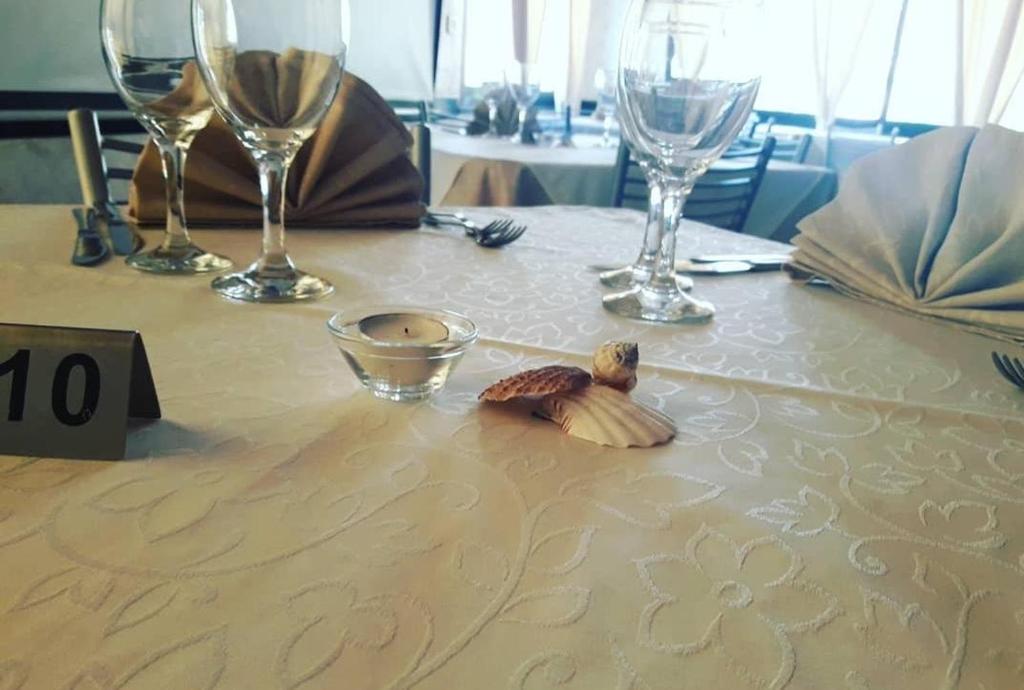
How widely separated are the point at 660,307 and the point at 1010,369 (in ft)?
0.80

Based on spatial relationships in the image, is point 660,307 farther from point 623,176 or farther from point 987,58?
point 987,58

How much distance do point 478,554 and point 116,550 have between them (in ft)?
0.40

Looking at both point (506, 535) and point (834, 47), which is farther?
point (834, 47)

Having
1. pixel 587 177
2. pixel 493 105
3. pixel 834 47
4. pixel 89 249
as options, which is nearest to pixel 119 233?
pixel 89 249

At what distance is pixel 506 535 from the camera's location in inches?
11.5

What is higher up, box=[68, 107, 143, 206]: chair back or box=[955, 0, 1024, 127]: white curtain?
box=[955, 0, 1024, 127]: white curtain

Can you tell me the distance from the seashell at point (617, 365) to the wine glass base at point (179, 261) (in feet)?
1.27

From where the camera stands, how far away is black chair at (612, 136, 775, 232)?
1.89m

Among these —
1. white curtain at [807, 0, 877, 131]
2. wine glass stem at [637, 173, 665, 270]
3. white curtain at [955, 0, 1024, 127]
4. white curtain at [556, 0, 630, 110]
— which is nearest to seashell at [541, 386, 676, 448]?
wine glass stem at [637, 173, 665, 270]

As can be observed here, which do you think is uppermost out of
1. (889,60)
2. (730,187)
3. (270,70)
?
(889,60)

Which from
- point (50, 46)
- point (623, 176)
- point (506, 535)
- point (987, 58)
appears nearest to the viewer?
point (506, 535)

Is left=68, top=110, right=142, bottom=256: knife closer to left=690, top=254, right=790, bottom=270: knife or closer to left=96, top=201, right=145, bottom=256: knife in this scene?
left=96, top=201, right=145, bottom=256: knife

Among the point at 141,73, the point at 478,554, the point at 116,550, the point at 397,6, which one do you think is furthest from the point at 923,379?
the point at 397,6

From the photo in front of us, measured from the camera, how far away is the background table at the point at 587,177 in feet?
6.19
